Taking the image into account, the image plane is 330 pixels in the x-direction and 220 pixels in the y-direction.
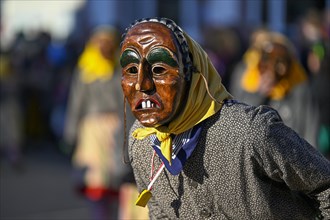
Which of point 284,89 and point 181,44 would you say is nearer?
point 181,44

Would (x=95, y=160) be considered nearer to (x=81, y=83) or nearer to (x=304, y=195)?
(x=81, y=83)

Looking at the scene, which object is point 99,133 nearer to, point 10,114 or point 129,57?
point 129,57

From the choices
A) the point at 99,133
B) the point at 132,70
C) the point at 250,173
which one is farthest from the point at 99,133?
the point at 250,173

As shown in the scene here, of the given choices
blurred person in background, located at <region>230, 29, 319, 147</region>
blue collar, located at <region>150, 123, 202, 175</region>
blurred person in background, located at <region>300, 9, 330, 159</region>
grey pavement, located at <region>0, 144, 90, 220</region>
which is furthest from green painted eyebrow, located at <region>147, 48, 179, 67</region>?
grey pavement, located at <region>0, 144, 90, 220</region>

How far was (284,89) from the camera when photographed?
643 centimetres

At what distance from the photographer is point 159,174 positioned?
341 centimetres

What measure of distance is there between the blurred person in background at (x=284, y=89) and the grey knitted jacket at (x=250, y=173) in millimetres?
2894

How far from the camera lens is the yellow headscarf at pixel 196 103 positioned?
3.24m

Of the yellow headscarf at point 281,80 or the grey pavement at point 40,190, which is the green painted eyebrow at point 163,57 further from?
the grey pavement at point 40,190

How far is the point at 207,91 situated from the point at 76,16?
1542 centimetres

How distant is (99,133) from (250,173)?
4.61 meters

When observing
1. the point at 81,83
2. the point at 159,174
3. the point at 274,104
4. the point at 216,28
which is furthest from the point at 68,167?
the point at 159,174

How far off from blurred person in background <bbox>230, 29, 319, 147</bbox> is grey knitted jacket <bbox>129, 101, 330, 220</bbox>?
Result: 289 centimetres

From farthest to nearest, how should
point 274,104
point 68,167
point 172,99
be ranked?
point 68,167 < point 274,104 < point 172,99
